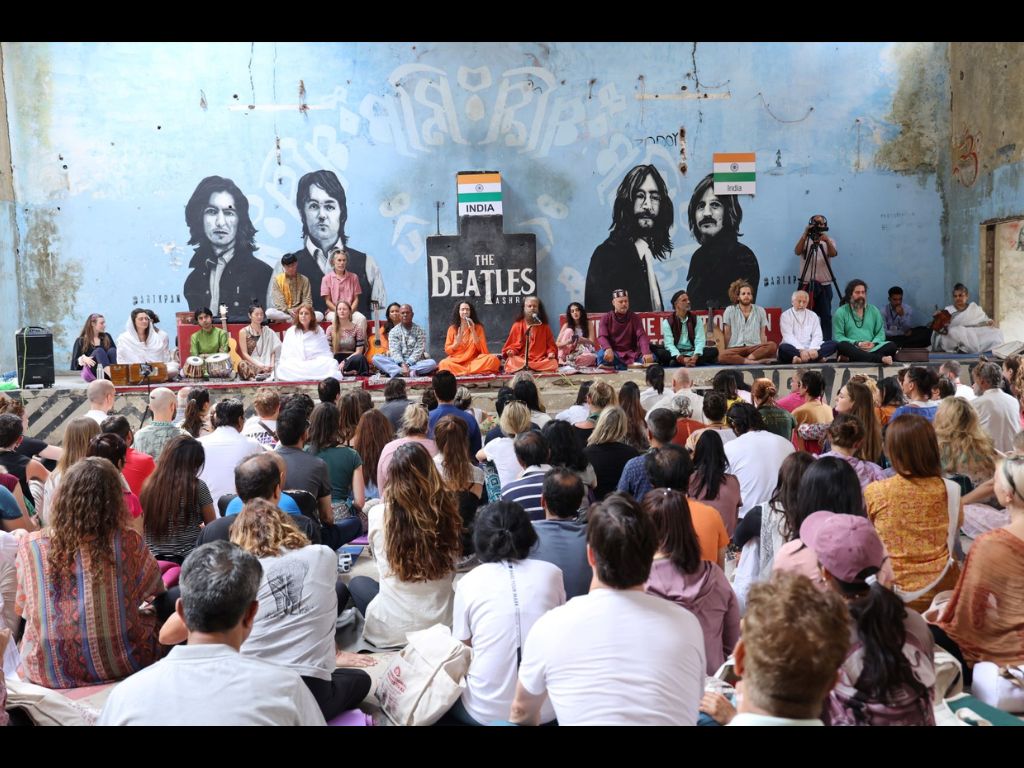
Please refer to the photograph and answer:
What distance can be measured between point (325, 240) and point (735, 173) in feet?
17.8

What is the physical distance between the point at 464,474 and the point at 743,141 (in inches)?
357

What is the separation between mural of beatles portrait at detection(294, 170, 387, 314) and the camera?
1258cm

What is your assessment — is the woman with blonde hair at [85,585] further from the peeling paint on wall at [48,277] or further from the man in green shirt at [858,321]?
the peeling paint on wall at [48,277]

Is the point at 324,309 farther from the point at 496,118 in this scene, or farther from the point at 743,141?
the point at 743,141

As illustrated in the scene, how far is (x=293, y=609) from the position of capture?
336 centimetres

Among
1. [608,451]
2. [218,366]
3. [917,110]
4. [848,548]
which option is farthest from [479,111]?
[848,548]

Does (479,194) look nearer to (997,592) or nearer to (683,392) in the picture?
(683,392)

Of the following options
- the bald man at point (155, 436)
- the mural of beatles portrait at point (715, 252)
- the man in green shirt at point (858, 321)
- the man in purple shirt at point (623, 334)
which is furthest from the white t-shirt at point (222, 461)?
the mural of beatles portrait at point (715, 252)

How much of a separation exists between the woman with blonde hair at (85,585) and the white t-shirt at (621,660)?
72.6 inches

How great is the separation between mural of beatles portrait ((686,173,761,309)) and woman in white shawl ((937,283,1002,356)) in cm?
241

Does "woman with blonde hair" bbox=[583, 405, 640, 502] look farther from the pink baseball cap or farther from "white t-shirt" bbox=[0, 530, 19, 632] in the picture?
"white t-shirt" bbox=[0, 530, 19, 632]

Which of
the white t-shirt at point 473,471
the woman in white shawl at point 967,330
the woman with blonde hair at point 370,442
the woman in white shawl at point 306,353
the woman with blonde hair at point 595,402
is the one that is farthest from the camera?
the woman in white shawl at point 967,330

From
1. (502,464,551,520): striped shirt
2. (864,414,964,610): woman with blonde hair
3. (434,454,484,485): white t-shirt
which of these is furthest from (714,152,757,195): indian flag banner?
(864,414,964,610): woman with blonde hair

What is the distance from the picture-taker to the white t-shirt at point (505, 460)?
561 cm
